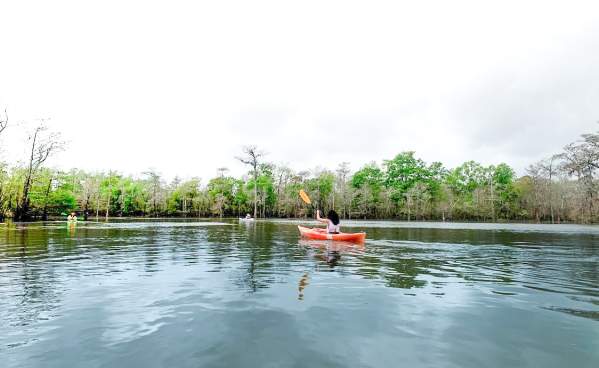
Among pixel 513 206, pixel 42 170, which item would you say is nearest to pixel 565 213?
pixel 513 206

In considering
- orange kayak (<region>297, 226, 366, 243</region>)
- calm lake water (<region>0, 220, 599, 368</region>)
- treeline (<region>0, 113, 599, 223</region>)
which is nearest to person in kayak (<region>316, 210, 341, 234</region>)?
orange kayak (<region>297, 226, 366, 243</region>)

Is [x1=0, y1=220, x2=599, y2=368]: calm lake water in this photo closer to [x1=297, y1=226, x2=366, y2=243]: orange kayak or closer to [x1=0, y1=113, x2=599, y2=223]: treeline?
[x1=297, y1=226, x2=366, y2=243]: orange kayak

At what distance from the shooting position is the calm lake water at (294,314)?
5148 millimetres

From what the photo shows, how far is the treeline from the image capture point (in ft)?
272

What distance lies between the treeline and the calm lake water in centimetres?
7194

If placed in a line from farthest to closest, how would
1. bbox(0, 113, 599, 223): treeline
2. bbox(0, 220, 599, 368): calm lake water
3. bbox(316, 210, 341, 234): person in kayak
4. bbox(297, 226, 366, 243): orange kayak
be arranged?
bbox(0, 113, 599, 223): treeline → bbox(316, 210, 341, 234): person in kayak → bbox(297, 226, 366, 243): orange kayak → bbox(0, 220, 599, 368): calm lake water

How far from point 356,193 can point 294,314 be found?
84.3m

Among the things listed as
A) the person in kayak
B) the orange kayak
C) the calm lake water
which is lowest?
the calm lake water

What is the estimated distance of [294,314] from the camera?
23.6ft

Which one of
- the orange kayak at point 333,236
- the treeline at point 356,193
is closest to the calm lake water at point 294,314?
the orange kayak at point 333,236

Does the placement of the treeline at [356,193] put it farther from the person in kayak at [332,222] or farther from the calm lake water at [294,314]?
the calm lake water at [294,314]

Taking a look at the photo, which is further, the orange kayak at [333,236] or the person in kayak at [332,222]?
the person in kayak at [332,222]

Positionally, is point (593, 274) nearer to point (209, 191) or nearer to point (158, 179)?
point (209, 191)

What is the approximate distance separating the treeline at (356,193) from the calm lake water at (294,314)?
236 ft
